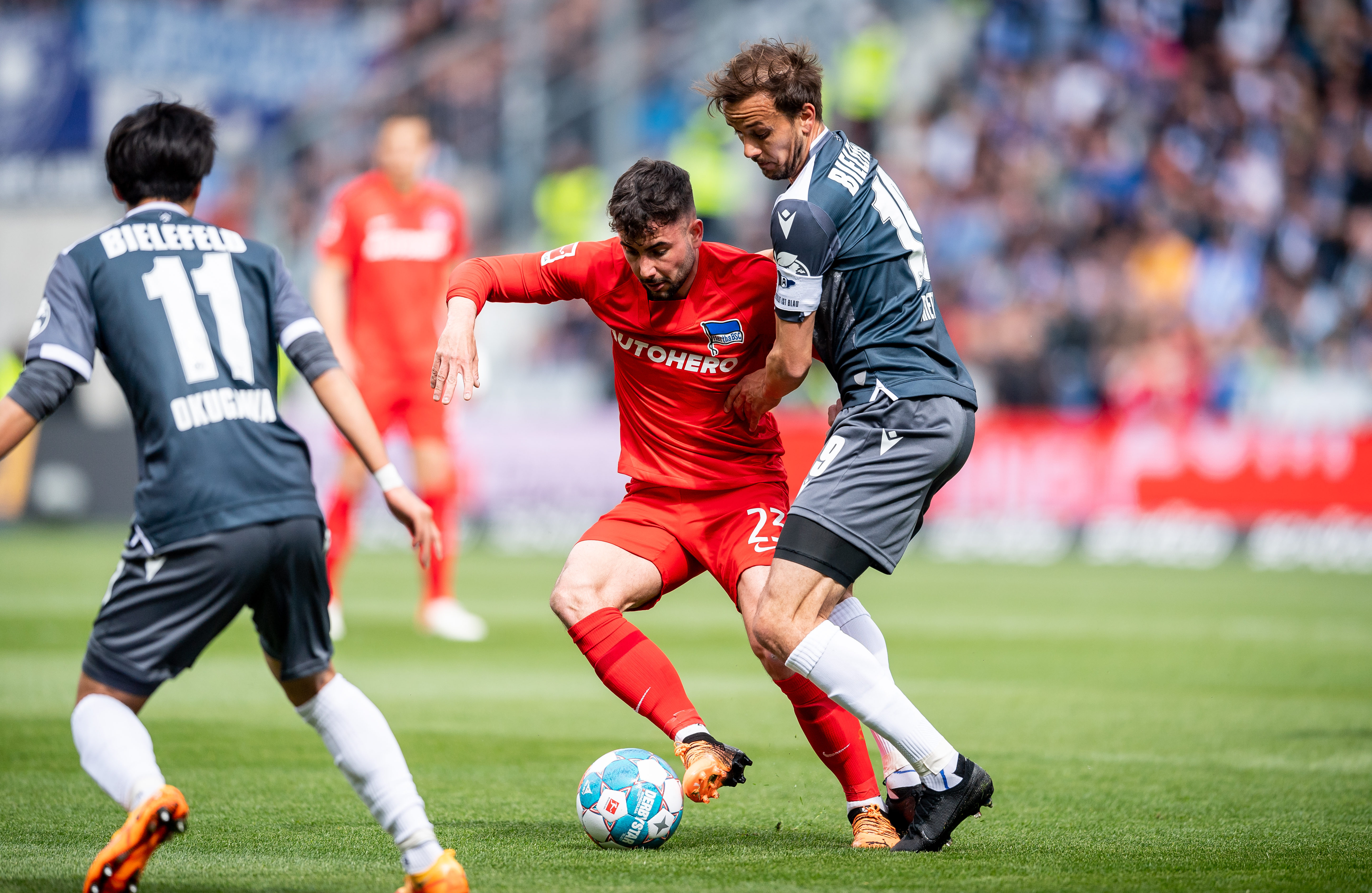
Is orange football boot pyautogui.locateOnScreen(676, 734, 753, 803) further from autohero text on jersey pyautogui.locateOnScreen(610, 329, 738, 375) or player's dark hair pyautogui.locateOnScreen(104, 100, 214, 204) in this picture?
player's dark hair pyautogui.locateOnScreen(104, 100, 214, 204)

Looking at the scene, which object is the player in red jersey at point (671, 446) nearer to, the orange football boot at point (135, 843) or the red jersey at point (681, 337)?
the red jersey at point (681, 337)

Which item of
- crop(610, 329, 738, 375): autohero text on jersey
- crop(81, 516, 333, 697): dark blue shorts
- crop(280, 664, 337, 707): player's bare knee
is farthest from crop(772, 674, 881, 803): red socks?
crop(81, 516, 333, 697): dark blue shorts

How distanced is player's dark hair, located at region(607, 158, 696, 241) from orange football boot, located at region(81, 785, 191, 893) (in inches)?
85.6

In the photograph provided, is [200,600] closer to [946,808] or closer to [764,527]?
[764,527]

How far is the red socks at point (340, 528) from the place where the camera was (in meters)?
10.3

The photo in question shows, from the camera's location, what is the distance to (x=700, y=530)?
18.0 feet

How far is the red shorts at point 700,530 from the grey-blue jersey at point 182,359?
1555mm

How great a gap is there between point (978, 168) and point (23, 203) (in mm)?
12450

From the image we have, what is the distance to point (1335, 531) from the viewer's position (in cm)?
1642

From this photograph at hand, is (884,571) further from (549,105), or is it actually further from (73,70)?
(73,70)

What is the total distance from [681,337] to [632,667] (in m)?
1.11

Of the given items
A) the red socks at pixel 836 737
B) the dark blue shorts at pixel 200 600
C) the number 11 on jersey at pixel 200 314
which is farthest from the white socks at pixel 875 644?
the number 11 on jersey at pixel 200 314

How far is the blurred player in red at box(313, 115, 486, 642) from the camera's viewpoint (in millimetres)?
10352

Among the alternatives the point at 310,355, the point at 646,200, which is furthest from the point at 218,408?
the point at 646,200
